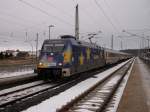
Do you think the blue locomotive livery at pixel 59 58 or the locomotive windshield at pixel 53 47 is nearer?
the blue locomotive livery at pixel 59 58

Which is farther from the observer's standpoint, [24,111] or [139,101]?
[139,101]

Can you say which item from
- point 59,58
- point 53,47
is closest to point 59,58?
point 59,58

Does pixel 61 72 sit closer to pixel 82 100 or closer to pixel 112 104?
pixel 82 100

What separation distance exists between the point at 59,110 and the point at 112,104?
8.62 feet

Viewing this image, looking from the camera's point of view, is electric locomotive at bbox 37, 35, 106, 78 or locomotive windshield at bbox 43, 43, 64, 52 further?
locomotive windshield at bbox 43, 43, 64, 52

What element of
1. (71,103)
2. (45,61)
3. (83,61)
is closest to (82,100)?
(71,103)

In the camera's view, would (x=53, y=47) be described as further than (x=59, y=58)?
Yes

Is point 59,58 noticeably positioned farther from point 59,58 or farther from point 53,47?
point 53,47

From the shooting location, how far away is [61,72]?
18.9 meters

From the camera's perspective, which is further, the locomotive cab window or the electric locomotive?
the locomotive cab window

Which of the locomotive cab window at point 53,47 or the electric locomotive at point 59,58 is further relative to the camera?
the locomotive cab window at point 53,47

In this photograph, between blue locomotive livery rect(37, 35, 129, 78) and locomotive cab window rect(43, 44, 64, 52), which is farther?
locomotive cab window rect(43, 44, 64, 52)

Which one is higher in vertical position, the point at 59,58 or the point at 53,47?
the point at 53,47

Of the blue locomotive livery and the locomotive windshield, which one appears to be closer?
the blue locomotive livery
